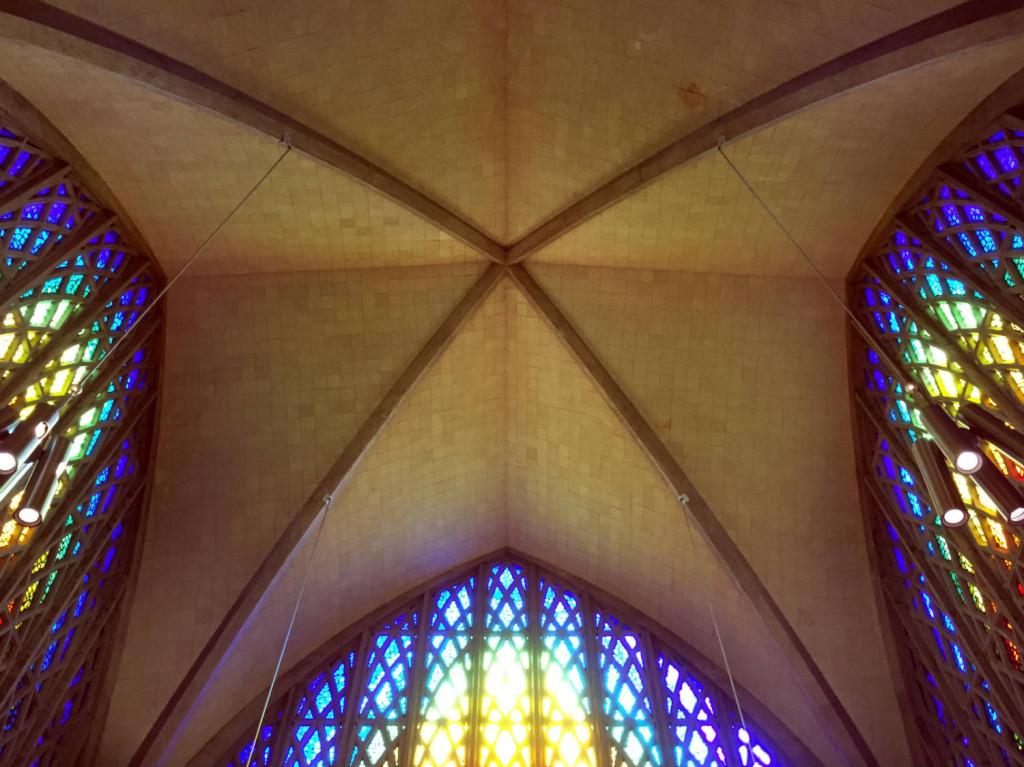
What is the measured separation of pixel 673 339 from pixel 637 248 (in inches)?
66.3

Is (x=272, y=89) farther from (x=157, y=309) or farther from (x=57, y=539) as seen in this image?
(x=57, y=539)

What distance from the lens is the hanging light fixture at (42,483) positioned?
A: 583 centimetres

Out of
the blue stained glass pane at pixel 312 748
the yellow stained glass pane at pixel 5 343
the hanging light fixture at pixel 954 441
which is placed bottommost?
the hanging light fixture at pixel 954 441

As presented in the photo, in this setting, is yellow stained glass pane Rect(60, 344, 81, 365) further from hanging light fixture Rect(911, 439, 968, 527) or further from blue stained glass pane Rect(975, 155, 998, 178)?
blue stained glass pane Rect(975, 155, 998, 178)

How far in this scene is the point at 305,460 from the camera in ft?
43.1

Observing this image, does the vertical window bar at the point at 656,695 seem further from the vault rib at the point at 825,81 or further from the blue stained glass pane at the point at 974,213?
the blue stained glass pane at the point at 974,213

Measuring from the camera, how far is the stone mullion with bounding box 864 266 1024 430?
8.29m

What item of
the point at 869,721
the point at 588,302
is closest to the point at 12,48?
the point at 588,302

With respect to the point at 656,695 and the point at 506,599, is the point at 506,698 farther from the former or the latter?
the point at 656,695

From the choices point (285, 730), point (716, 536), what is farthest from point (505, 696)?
point (716, 536)

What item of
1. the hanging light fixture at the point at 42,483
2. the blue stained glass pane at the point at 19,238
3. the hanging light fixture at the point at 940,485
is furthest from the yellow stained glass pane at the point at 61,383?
the hanging light fixture at the point at 940,485

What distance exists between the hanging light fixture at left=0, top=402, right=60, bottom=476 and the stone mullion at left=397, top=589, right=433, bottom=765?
8705mm

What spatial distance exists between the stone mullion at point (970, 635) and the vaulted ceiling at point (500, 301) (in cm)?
117

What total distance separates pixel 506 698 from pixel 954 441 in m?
9.68
